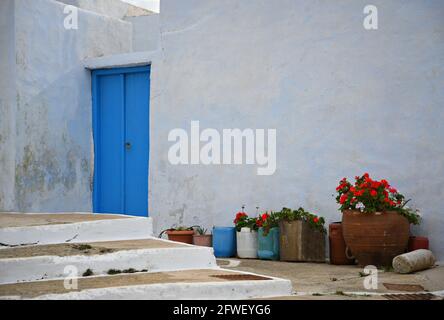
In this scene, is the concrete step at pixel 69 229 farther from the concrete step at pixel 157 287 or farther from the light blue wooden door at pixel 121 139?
the light blue wooden door at pixel 121 139

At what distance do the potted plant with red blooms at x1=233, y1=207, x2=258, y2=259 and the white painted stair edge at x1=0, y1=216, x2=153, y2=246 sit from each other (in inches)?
73.0

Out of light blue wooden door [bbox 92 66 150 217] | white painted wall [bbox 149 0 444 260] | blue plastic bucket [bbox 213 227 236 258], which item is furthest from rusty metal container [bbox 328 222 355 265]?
light blue wooden door [bbox 92 66 150 217]

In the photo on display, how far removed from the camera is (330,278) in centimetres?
749

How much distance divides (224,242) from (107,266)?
343 cm

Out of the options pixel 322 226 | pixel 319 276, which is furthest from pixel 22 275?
pixel 322 226

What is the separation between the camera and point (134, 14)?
13.7m

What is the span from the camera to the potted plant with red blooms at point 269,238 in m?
9.14

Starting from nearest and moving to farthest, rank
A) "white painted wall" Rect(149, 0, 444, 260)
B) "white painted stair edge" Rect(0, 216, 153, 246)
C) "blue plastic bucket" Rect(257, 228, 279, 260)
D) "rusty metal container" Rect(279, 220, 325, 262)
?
"white painted stair edge" Rect(0, 216, 153, 246) → "white painted wall" Rect(149, 0, 444, 260) → "rusty metal container" Rect(279, 220, 325, 262) → "blue plastic bucket" Rect(257, 228, 279, 260)

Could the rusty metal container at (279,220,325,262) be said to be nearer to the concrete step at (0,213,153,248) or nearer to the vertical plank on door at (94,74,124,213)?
the concrete step at (0,213,153,248)

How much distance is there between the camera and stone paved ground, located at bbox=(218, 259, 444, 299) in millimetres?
6352

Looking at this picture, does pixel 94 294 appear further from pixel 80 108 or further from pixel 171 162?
pixel 80 108

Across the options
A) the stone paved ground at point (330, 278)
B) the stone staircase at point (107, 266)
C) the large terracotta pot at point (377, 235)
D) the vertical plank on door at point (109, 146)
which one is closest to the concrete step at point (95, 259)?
the stone staircase at point (107, 266)

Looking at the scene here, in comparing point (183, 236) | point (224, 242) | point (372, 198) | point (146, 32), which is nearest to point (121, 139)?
point (183, 236)
